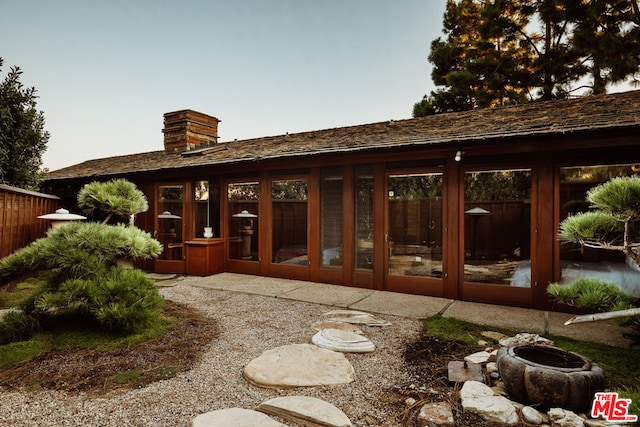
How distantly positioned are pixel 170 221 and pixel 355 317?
18.6ft

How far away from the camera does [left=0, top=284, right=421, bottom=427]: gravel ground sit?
2.01m

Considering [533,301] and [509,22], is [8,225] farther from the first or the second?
[509,22]

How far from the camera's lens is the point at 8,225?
6527 mm

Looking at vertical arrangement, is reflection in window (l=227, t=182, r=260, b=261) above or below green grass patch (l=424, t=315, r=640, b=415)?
above

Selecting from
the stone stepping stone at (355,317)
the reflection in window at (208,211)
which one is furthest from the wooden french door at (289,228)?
the stone stepping stone at (355,317)

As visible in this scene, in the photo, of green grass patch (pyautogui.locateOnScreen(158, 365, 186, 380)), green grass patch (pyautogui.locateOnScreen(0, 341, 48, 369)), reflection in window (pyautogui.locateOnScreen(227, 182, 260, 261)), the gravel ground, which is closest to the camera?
the gravel ground

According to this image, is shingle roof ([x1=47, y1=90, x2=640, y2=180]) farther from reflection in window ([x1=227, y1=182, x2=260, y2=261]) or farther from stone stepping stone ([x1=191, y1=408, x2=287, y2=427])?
stone stepping stone ([x1=191, y1=408, x2=287, y2=427])

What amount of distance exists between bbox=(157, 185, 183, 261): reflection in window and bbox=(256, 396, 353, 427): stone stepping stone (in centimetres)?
644

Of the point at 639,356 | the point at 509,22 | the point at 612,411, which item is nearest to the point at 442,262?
the point at 639,356

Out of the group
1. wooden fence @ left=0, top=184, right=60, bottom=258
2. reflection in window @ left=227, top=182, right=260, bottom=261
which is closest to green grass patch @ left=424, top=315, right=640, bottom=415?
reflection in window @ left=227, top=182, right=260, bottom=261

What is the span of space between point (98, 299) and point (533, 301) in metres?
5.63

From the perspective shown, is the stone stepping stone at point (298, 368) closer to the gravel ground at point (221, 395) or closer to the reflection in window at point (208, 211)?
the gravel ground at point (221, 395)

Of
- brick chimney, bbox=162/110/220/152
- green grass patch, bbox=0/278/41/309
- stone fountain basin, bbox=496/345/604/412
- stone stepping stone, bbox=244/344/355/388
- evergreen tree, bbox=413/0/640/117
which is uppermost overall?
evergreen tree, bbox=413/0/640/117

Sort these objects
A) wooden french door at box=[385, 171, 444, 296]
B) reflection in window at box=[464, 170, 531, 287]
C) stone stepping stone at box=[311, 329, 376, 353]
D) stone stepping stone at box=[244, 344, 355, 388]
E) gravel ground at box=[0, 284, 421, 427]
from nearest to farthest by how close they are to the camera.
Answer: gravel ground at box=[0, 284, 421, 427], stone stepping stone at box=[244, 344, 355, 388], stone stepping stone at box=[311, 329, 376, 353], reflection in window at box=[464, 170, 531, 287], wooden french door at box=[385, 171, 444, 296]
